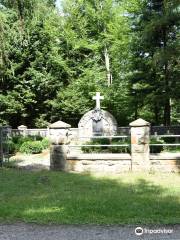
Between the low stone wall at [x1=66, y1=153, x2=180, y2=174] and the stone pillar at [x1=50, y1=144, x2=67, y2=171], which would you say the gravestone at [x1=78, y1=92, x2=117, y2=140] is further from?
the low stone wall at [x1=66, y1=153, x2=180, y2=174]

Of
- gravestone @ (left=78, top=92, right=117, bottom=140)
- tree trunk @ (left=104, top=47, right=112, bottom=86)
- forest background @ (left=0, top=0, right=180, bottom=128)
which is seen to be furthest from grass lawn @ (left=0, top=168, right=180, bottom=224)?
tree trunk @ (left=104, top=47, right=112, bottom=86)

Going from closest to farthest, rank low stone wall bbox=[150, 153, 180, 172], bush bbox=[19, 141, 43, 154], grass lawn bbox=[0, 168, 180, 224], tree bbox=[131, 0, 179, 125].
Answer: grass lawn bbox=[0, 168, 180, 224], low stone wall bbox=[150, 153, 180, 172], bush bbox=[19, 141, 43, 154], tree bbox=[131, 0, 179, 125]

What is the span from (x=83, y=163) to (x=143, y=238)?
7.92 meters

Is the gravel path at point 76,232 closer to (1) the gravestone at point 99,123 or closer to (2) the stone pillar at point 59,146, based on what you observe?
(2) the stone pillar at point 59,146

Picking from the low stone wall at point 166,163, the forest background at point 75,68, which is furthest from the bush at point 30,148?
the low stone wall at point 166,163

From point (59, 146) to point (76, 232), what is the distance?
778 centimetres

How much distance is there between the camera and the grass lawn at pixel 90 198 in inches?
261

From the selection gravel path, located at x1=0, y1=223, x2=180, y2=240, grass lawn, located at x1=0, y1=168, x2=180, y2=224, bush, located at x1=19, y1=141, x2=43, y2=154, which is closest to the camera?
gravel path, located at x1=0, y1=223, x2=180, y2=240

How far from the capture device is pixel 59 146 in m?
13.5

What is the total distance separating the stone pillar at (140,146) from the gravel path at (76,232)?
660cm

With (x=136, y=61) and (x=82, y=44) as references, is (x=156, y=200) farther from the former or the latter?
(x=82, y=44)

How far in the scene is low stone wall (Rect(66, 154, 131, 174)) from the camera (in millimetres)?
12820

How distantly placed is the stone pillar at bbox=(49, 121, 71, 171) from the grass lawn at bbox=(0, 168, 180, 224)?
1356 millimetres

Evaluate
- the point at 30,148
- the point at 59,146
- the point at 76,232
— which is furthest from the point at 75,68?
the point at 76,232
